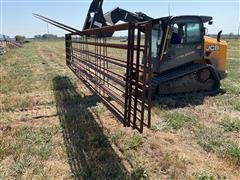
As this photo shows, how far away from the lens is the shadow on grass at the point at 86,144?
4223 millimetres

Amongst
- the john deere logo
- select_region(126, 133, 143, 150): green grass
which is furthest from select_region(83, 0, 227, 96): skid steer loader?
select_region(126, 133, 143, 150): green grass

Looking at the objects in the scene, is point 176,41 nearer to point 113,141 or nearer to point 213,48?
point 213,48

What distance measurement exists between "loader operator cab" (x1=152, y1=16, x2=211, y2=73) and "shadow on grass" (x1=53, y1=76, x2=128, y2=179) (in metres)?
2.20

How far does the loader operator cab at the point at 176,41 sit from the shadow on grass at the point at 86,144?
7.22ft

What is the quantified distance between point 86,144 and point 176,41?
437 cm

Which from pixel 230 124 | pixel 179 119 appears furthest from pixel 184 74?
pixel 230 124

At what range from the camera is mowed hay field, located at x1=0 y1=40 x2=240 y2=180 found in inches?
168

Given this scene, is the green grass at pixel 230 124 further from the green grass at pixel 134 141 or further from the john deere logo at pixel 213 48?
the john deere logo at pixel 213 48

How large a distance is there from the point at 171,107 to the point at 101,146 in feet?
9.59

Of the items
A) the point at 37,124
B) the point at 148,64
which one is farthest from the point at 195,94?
the point at 148,64

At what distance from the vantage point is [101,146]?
5.08 meters

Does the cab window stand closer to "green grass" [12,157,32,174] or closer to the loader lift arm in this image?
the loader lift arm

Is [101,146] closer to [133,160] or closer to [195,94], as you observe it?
[133,160]

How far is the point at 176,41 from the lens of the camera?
8219mm
